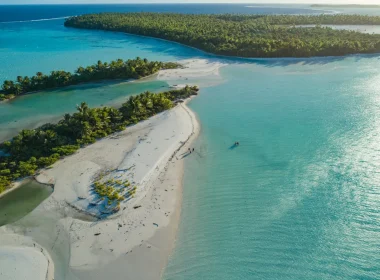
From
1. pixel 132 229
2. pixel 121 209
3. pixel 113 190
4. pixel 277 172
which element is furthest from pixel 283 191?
pixel 113 190

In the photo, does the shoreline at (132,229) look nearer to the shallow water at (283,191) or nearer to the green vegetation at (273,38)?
the shallow water at (283,191)

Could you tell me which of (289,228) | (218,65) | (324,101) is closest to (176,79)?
(218,65)

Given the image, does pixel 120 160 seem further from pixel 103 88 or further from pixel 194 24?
pixel 194 24

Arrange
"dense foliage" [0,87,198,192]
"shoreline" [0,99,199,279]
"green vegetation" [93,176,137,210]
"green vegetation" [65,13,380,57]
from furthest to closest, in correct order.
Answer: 1. "green vegetation" [65,13,380,57]
2. "dense foliage" [0,87,198,192]
3. "green vegetation" [93,176,137,210]
4. "shoreline" [0,99,199,279]

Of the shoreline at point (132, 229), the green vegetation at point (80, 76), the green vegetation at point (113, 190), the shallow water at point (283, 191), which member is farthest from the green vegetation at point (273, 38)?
the green vegetation at point (113, 190)

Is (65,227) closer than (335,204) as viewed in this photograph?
Yes

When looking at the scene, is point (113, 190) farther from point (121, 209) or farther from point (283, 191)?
point (283, 191)

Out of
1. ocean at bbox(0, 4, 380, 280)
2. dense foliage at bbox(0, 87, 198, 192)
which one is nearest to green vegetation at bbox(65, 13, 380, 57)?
ocean at bbox(0, 4, 380, 280)

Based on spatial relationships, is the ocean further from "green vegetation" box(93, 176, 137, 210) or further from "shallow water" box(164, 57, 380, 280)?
"green vegetation" box(93, 176, 137, 210)
